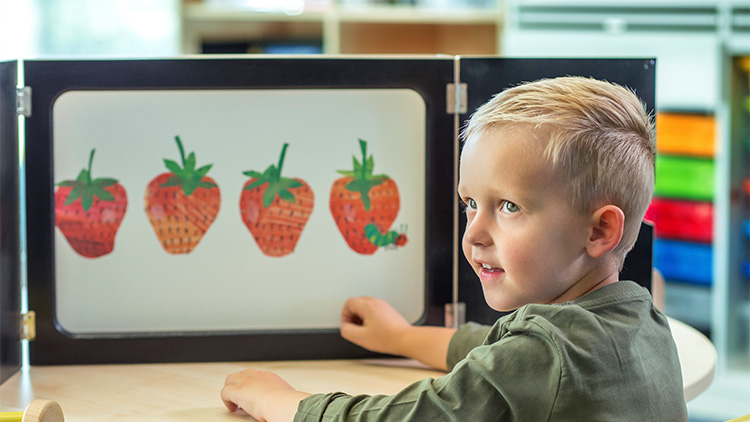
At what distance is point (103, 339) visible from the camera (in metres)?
0.96

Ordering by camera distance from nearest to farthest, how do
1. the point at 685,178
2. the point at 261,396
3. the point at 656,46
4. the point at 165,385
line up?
the point at 261,396 → the point at 165,385 → the point at 656,46 → the point at 685,178

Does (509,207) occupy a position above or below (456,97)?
below

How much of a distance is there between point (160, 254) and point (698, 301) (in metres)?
2.15

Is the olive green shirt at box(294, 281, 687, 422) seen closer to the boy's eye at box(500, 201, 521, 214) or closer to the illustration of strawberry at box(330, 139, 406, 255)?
the boy's eye at box(500, 201, 521, 214)

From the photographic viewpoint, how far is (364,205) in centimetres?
99

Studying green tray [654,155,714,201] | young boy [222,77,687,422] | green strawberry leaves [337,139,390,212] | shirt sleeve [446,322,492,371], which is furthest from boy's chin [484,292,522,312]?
green tray [654,155,714,201]

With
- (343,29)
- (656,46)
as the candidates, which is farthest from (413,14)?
(656,46)

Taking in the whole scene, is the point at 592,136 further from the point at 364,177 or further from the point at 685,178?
the point at 685,178

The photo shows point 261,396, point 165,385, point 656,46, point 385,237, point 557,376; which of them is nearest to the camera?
point 557,376

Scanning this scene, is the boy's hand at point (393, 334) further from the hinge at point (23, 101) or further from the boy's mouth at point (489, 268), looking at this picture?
the hinge at point (23, 101)

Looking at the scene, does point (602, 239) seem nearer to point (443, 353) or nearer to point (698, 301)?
point (443, 353)

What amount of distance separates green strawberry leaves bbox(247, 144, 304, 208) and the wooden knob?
1.18 ft

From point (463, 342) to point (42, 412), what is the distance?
45 cm

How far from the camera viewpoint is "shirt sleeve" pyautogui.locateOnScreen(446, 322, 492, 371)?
2.99 ft
